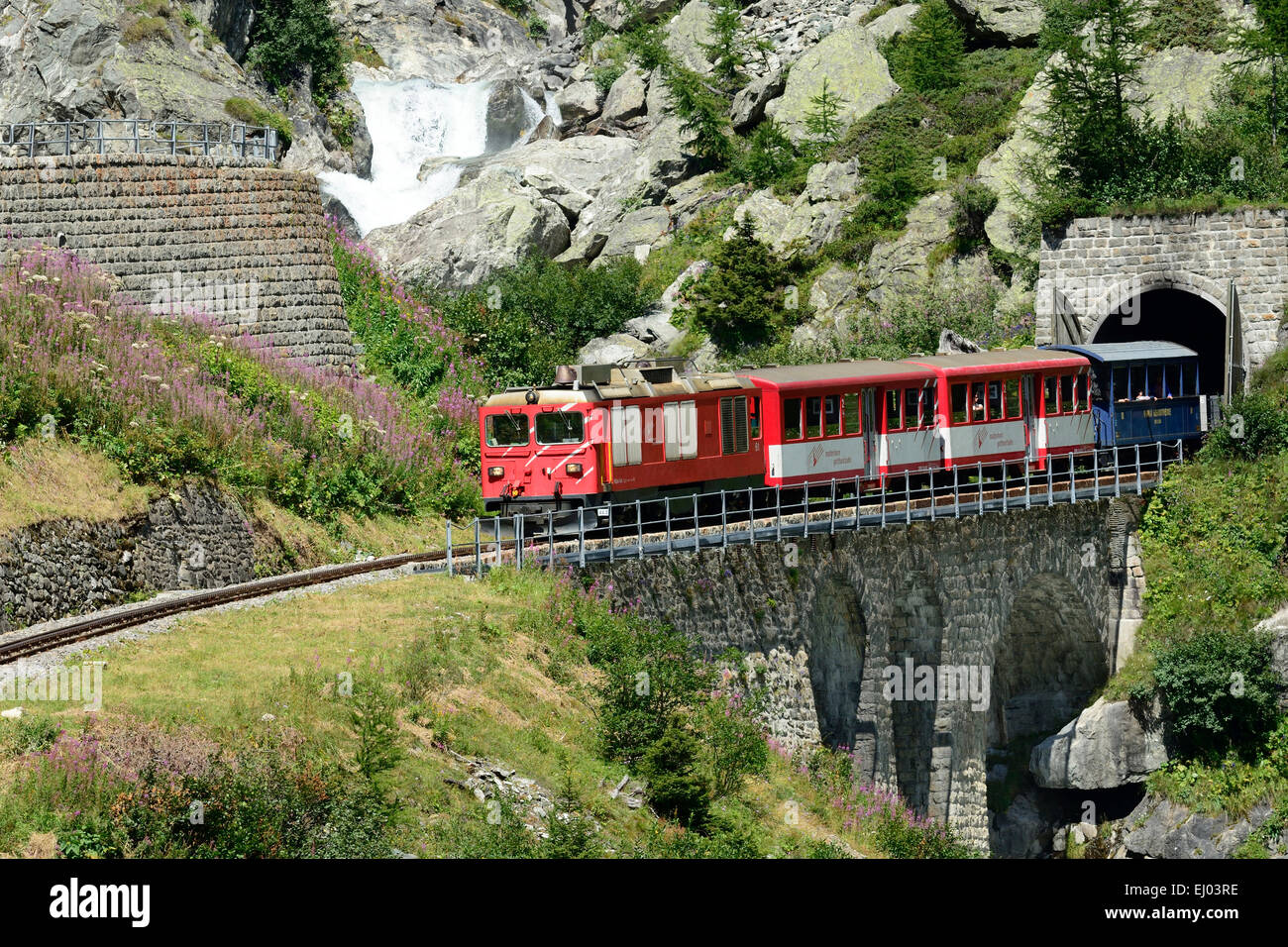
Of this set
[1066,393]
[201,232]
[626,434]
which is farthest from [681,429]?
[201,232]

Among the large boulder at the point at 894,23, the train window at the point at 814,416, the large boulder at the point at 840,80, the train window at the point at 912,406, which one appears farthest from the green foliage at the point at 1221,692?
the large boulder at the point at 894,23

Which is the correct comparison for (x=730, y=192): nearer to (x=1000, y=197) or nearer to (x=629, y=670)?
(x=1000, y=197)

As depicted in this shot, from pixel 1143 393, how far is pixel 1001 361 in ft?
15.8

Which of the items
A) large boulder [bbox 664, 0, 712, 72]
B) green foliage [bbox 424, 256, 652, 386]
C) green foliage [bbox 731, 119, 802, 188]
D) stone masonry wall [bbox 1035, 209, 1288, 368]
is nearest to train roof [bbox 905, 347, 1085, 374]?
stone masonry wall [bbox 1035, 209, 1288, 368]

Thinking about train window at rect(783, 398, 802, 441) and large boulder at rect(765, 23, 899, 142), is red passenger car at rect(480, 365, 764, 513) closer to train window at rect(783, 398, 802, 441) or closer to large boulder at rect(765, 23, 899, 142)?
train window at rect(783, 398, 802, 441)

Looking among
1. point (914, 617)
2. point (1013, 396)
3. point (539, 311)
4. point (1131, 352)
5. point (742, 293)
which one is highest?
point (742, 293)

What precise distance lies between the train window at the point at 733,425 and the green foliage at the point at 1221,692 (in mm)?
11497

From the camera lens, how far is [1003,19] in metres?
57.9

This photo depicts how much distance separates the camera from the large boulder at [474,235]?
5241 cm

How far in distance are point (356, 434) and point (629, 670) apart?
1342cm

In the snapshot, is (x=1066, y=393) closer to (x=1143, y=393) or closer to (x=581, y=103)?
(x=1143, y=393)

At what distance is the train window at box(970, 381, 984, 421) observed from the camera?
3209 cm

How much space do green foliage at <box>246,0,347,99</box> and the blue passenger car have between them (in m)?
37.0

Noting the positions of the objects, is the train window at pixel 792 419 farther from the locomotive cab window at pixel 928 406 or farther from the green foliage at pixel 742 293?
the green foliage at pixel 742 293
